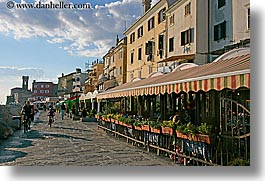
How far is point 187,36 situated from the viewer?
22.6 meters

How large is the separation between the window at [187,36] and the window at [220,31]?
1923mm

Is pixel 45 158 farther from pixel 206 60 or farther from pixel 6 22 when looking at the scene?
pixel 206 60

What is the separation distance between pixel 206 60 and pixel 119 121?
35.2 feet

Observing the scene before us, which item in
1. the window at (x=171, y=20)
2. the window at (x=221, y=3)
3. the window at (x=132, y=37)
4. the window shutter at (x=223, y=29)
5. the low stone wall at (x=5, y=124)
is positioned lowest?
the low stone wall at (x=5, y=124)

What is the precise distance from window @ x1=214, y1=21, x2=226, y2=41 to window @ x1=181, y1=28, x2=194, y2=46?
192cm

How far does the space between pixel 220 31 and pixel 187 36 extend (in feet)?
10.1

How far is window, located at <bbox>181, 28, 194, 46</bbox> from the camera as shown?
875 inches

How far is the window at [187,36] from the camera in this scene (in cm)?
2222

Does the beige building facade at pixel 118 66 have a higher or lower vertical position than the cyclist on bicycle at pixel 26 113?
higher

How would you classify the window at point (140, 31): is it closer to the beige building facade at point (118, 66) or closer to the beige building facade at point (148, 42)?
the beige building facade at point (148, 42)

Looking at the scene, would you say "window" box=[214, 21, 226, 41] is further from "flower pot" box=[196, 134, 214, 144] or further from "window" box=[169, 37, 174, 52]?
"flower pot" box=[196, 134, 214, 144]

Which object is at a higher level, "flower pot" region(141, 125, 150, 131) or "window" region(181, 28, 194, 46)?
"window" region(181, 28, 194, 46)

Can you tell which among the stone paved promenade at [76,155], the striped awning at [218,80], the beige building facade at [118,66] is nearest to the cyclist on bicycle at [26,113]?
the stone paved promenade at [76,155]

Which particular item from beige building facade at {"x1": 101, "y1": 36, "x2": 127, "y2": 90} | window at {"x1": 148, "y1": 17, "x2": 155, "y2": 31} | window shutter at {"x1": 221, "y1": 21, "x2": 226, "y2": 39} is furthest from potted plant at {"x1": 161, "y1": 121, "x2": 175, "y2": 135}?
beige building facade at {"x1": 101, "y1": 36, "x2": 127, "y2": 90}
